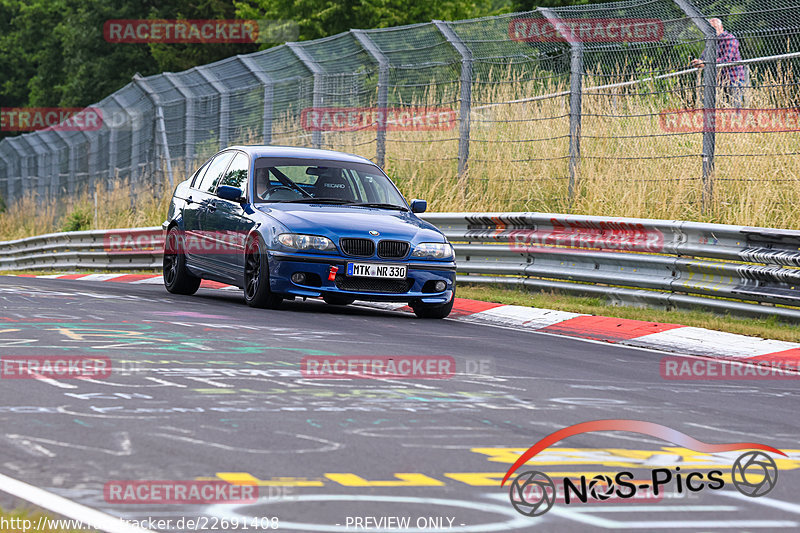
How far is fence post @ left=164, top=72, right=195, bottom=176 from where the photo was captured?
79.6 feet

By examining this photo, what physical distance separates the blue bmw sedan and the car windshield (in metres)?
0.01

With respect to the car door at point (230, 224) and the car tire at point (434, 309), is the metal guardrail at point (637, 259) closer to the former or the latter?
the car tire at point (434, 309)

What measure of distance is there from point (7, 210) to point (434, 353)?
1290 inches

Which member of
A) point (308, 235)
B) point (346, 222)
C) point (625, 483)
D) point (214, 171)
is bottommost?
point (625, 483)

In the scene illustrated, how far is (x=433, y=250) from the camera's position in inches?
473

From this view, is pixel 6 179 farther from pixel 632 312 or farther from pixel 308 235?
pixel 632 312

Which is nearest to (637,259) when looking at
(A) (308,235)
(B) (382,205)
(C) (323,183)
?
(B) (382,205)

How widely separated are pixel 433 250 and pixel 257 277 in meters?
1.67

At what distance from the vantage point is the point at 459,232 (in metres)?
15.3

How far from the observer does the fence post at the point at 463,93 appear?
17.1 meters

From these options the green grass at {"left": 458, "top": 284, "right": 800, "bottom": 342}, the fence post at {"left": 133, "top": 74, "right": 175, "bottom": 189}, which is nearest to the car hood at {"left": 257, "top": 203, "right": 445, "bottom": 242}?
the green grass at {"left": 458, "top": 284, "right": 800, "bottom": 342}

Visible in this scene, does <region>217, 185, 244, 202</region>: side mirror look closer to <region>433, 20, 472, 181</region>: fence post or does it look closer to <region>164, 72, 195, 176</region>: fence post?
<region>433, 20, 472, 181</region>: fence post

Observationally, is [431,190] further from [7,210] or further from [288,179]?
[7,210]

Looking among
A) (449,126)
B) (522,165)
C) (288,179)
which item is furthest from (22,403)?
(449,126)
